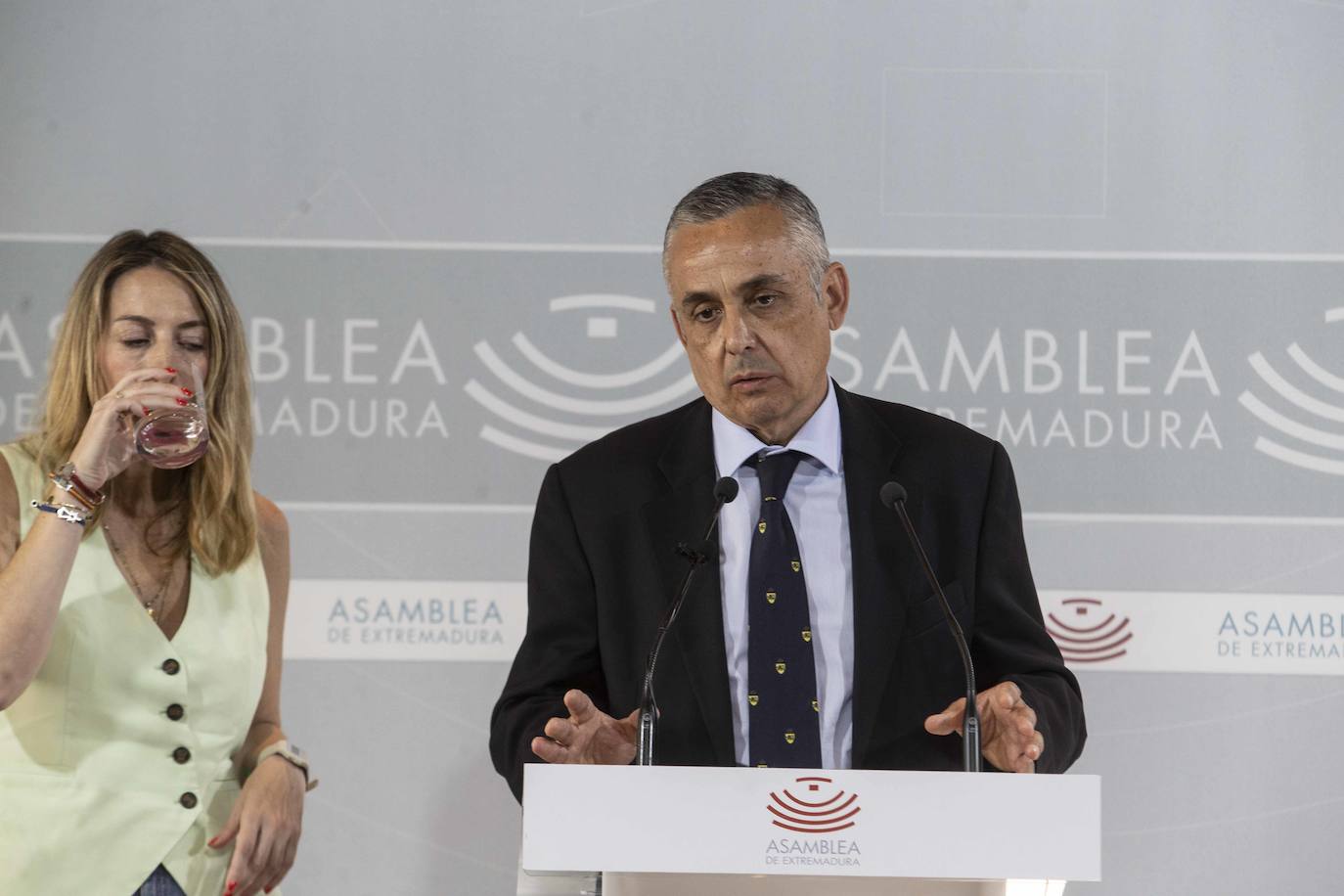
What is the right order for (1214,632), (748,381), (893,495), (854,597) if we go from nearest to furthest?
1. (893,495)
2. (854,597)
3. (748,381)
4. (1214,632)

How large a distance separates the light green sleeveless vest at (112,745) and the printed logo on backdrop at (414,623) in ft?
3.54

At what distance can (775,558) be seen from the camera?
2662 millimetres

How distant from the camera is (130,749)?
8.74 ft

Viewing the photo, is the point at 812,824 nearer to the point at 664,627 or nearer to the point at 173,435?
the point at 664,627

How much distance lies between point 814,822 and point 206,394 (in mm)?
1529

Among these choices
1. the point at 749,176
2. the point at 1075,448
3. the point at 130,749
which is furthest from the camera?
the point at 1075,448

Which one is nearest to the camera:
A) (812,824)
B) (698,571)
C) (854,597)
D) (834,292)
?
(812,824)

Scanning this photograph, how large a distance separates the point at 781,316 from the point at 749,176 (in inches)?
11.0

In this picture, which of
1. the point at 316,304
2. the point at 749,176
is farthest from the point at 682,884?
the point at 316,304

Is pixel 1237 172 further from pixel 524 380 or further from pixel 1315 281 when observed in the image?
pixel 524 380

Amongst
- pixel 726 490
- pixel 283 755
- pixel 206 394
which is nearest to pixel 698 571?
pixel 726 490

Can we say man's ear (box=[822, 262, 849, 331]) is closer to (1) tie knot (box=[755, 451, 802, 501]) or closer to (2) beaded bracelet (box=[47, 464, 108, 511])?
(1) tie knot (box=[755, 451, 802, 501])

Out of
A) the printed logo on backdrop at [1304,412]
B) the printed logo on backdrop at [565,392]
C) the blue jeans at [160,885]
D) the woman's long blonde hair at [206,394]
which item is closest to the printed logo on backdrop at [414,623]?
the printed logo on backdrop at [565,392]

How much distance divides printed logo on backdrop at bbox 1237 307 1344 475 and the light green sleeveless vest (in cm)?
262
